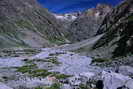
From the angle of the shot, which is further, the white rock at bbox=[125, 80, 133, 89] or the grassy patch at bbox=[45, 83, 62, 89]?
the grassy patch at bbox=[45, 83, 62, 89]

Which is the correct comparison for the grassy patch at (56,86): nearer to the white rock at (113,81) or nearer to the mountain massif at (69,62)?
the mountain massif at (69,62)

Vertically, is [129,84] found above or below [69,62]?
below

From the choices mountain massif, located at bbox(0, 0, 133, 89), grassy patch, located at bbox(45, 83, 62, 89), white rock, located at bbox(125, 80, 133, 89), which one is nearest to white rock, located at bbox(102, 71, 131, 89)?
mountain massif, located at bbox(0, 0, 133, 89)

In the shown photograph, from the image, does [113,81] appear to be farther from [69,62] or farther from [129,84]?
[69,62]

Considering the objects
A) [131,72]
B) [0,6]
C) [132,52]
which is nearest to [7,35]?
[0,6]

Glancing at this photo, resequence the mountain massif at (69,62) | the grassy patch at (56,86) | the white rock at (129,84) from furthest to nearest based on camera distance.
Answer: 1. the mountain massif at (69,62)
2. the grassy patch at (56,86)
3. the white rock at (129,84)

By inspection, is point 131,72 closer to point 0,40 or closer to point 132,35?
point 132,35

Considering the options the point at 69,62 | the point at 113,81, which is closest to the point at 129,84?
the point at 113,81

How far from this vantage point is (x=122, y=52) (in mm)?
60906

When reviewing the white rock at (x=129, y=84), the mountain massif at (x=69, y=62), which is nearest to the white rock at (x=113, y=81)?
the mountain massif at (x=69, y=62)

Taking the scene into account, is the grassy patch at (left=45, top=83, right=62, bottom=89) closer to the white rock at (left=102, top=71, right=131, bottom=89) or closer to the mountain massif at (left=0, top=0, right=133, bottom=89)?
the mountain massif at (left=0, top=0, right=133, bottom=89)

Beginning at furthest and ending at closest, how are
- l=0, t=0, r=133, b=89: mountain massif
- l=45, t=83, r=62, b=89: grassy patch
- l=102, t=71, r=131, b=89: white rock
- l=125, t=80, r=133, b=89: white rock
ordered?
l=0, t=0, r=133, b=89: mountain massif < l=45, t=83, r=62, b=89: grassy patch < l=102, t=71, r=131, b=89: white rock < l=125, t=80, r=133, b=89: white rock

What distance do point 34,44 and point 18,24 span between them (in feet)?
97.6

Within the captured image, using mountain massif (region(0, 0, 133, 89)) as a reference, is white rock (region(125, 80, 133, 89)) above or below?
below
